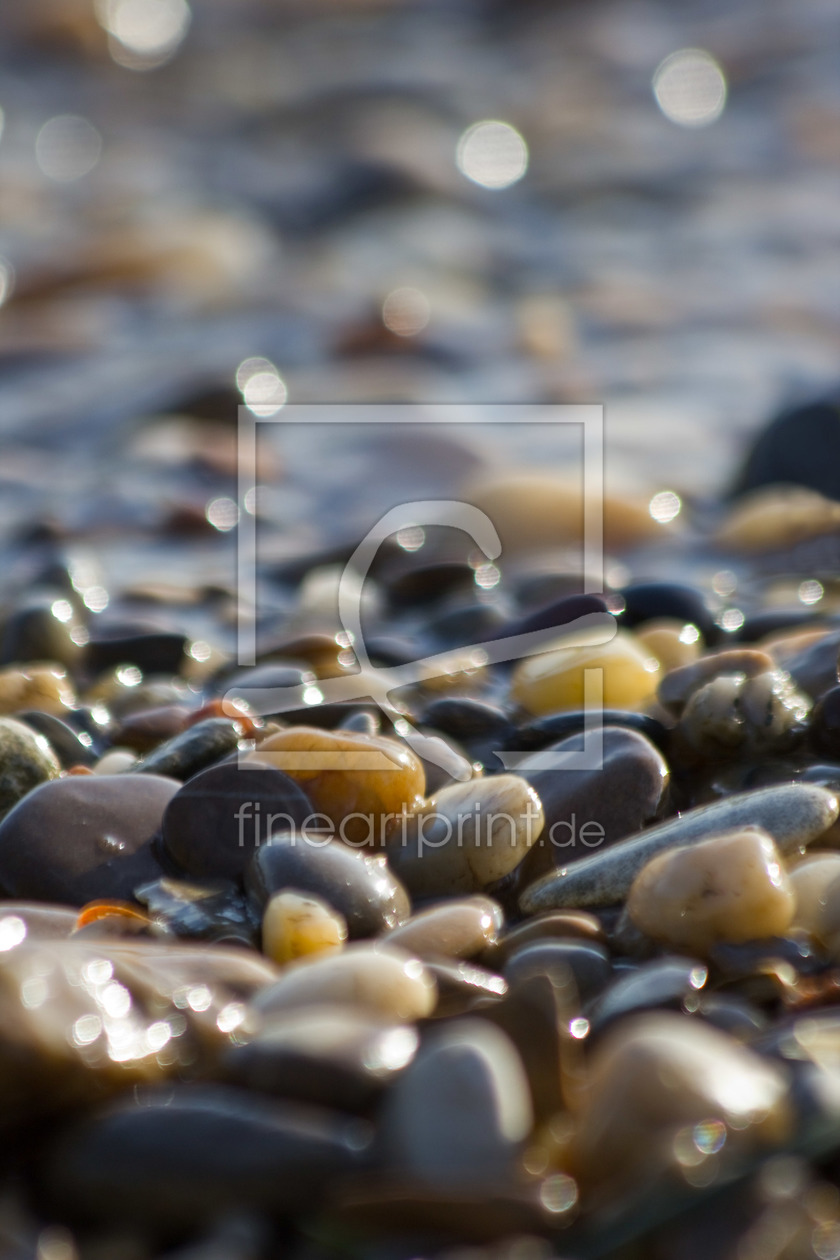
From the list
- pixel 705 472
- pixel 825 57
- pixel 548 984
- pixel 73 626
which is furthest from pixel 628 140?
pixel 548 984

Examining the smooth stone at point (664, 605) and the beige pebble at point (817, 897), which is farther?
the smooth stone at point (664, 605)

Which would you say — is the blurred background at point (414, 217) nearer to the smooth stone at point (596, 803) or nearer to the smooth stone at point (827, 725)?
the smooth stone at point (827, 725)

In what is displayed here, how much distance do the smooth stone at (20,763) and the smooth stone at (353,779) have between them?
0.34m

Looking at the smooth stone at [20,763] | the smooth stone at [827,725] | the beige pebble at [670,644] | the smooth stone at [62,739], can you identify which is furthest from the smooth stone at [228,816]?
the beige pebble at [670,644]

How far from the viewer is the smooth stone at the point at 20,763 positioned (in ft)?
6.31

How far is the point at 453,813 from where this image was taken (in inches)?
70.9

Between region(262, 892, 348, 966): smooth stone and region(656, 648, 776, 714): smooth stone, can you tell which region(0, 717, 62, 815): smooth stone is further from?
region(656, 648, 776, 714): smooth stone

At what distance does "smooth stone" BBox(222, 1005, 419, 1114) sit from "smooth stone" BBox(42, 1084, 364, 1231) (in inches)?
1.3

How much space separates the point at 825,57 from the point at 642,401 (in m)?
5.00

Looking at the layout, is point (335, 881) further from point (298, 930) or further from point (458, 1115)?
point (458, 1115)

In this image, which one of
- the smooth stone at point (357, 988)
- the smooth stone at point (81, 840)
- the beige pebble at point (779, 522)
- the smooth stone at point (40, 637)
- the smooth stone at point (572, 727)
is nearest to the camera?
the smooth stone at point (357, 988)

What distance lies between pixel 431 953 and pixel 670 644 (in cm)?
116

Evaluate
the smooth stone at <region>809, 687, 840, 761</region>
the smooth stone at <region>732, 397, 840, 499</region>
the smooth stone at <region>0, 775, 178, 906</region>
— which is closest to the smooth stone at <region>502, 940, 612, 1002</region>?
the smooth stone at <region>0, 775, 178, 906</region>

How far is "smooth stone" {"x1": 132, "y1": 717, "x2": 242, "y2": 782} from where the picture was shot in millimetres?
1978
